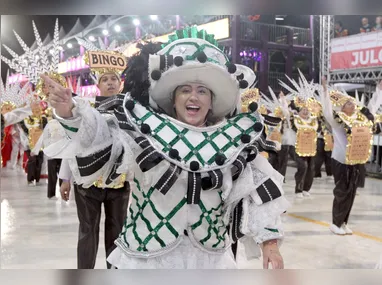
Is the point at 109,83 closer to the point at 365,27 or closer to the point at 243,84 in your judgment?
the point at 243,84

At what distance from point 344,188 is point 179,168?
Result: 9.85 feet

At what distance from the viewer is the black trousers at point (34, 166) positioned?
6992 millimetres

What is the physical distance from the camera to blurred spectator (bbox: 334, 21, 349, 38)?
8.36 m

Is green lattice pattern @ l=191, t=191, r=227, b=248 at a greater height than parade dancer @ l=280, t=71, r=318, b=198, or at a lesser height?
greater

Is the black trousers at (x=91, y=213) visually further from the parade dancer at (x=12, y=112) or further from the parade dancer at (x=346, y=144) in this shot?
the parade dancer at (x=12, y=112)

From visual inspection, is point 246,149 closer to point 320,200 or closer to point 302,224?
point 302,224

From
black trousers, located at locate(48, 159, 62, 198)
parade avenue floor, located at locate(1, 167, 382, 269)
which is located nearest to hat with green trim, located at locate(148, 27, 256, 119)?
parade avenue floor, located at locate(1, 167, 382, 269)

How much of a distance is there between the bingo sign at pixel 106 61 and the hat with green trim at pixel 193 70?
4.28ft

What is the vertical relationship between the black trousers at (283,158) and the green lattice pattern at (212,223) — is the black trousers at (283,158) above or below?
below

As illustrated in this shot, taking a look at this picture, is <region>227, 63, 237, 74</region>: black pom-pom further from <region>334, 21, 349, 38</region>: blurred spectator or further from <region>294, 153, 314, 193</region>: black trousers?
<region>334, 21, 349, 38</region>: blurred spectator

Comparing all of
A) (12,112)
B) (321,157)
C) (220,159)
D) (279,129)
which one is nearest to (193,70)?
(220,159)

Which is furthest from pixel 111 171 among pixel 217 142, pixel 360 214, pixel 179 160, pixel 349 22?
pixel 349 22

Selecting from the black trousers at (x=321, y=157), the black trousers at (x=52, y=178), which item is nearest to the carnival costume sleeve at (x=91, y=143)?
the black trousers at (x=52, y=178)

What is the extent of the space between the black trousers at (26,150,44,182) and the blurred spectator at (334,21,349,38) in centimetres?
532
